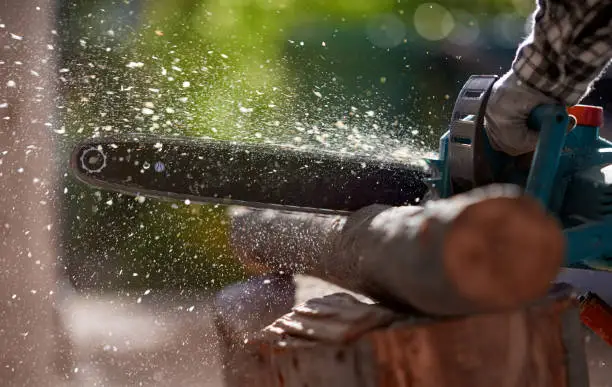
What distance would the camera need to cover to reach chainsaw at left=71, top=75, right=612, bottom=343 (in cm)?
137

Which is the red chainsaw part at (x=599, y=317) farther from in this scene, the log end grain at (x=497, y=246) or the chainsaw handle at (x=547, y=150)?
the log end grain at (x=497, y=246)

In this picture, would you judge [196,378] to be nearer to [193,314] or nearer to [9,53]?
[193,314]

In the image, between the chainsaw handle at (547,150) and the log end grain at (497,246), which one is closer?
the log end grain at (497,246)

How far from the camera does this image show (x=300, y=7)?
520cm

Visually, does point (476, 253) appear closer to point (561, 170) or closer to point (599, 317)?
point (561, 170)

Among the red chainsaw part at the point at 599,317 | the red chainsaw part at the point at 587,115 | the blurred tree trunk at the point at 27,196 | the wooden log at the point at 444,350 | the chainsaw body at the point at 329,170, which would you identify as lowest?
the blurred tree trunk at the point at 27,196

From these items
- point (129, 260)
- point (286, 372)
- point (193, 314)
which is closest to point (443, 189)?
point (286, 372)

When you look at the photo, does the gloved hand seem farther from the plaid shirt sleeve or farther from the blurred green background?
the blurred green background

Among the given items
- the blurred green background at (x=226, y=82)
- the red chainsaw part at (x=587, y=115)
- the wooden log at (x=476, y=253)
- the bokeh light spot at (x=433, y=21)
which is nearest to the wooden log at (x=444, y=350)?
the wooden log at (x=476, y=253)

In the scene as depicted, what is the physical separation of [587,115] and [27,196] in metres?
3.16

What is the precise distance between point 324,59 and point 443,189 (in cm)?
411

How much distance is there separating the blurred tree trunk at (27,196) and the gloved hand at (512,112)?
8.61ft

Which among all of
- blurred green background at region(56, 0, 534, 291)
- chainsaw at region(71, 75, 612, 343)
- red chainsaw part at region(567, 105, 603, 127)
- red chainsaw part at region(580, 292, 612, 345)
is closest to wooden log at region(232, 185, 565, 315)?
chainsaw at region(71, 75, 612, 343)

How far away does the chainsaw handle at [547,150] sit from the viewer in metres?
1.22
